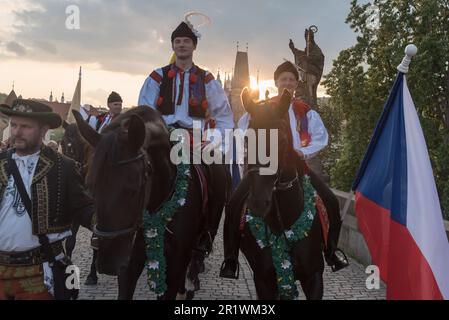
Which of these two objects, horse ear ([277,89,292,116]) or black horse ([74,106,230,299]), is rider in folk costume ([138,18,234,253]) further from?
horse ear ([277,89,292,116])

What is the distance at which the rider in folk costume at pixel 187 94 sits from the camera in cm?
531

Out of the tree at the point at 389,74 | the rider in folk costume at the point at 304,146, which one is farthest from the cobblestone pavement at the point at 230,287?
the tree at the point at 389,74

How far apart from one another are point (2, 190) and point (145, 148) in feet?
4.26

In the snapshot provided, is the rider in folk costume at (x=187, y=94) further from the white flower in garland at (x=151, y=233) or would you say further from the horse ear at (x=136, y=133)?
the horse ear at (x=136, y=133)

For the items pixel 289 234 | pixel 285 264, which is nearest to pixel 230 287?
pixel 285 264

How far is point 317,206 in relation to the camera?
175 inches

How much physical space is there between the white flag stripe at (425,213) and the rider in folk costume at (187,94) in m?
2.15

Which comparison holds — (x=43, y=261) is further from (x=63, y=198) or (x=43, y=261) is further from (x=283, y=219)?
(x=283, y=219)

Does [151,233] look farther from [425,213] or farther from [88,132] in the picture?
[425,213]

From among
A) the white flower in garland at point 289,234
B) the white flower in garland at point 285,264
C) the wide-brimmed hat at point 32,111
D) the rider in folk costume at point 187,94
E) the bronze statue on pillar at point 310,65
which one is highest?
the bronze statue on pillar at point 310,65

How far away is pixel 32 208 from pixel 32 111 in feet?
2.67

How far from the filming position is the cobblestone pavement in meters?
6.74

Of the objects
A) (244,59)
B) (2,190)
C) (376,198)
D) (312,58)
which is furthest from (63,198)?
(244,59)

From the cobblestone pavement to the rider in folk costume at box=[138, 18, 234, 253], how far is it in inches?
78.2
